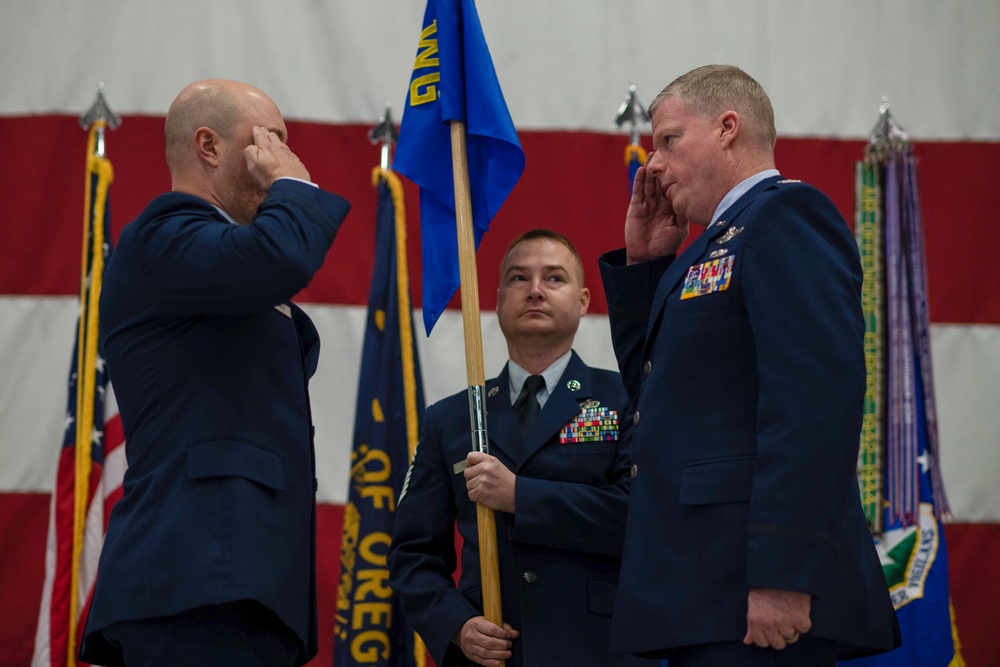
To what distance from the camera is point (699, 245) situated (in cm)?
163

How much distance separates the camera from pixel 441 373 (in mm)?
3328

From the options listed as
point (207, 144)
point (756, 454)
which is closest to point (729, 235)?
point (756, 454)

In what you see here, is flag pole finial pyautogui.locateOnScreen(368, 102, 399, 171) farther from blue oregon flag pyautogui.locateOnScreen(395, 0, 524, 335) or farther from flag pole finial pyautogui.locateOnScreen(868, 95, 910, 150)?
flag pole finial pyautogui.locateOnScreen(868, 95, 910, 150)

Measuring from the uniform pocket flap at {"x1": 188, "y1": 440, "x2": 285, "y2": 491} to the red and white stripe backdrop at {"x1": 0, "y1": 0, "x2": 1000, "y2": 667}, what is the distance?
1.80 meters

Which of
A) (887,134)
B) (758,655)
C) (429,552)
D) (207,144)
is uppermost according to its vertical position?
(887,134)

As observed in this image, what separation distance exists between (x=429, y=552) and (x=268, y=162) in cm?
93

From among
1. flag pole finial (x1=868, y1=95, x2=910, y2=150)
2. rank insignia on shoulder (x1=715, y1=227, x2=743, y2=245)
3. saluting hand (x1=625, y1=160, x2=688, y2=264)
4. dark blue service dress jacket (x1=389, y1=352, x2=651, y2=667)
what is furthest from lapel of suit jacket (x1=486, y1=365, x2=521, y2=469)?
flag pole finial (x1=868, y1=95, x2=910, y2=150)

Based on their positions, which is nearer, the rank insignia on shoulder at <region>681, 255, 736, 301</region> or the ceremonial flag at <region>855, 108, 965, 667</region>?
the rank insignia on shoulder at <region>681, 255, 736, 301</region>

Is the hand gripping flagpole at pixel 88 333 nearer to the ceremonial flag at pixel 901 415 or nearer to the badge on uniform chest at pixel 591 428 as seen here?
the badge on uniform chest at pixel 591 428

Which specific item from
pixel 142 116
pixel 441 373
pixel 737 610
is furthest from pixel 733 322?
pixel 142 116

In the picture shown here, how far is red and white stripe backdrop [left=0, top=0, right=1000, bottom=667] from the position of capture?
131 inches

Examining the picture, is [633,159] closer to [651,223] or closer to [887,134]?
[887,134]

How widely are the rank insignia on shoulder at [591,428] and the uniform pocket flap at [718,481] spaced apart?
65cm

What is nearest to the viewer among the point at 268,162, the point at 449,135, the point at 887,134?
the point at 268,162
